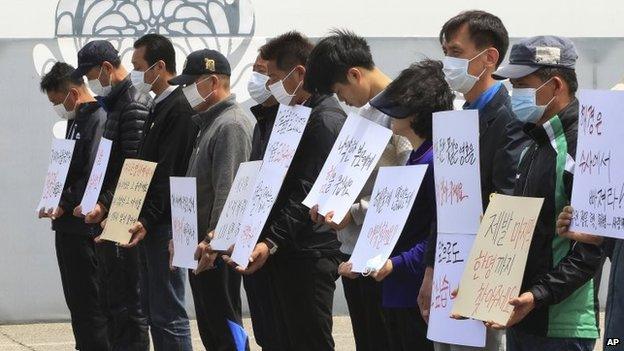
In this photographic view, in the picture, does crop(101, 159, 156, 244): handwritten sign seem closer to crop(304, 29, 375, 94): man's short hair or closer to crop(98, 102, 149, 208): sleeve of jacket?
crop(98, 102, 149, 208): sleeve of jacket

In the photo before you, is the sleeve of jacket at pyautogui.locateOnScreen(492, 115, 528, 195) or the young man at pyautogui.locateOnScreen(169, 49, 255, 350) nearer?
the sleeve of jacket at pyautogui.locateOnScreen(492, 115, 528, 195)

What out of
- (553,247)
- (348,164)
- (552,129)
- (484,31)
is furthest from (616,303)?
(348,164)

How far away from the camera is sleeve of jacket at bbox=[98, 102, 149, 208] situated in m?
7.84

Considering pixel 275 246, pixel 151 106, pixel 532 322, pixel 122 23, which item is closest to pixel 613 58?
pixel 122 23

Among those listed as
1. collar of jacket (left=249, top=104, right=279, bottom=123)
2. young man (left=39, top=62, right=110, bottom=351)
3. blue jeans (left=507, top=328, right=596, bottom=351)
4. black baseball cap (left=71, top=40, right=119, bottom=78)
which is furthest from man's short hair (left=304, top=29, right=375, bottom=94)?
young man (left=39, top=62, right=110, bottom=351)

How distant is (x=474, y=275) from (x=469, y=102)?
0.92 metres

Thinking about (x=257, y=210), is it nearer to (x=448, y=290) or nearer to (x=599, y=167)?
(x=448, y=290)

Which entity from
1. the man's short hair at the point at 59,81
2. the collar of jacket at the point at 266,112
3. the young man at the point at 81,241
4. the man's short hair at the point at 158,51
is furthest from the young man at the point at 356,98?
the man's short hair at the point at 59,81

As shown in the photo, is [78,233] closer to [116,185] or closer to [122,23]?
[116,185]

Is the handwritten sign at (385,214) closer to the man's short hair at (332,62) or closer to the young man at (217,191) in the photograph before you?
the man's short hair at (332,62)

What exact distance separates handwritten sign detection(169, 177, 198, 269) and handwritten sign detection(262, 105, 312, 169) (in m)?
0.74

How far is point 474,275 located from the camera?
14.5 ft

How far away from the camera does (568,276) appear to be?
4.27m

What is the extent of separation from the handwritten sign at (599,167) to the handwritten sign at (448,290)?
0.73 metres
